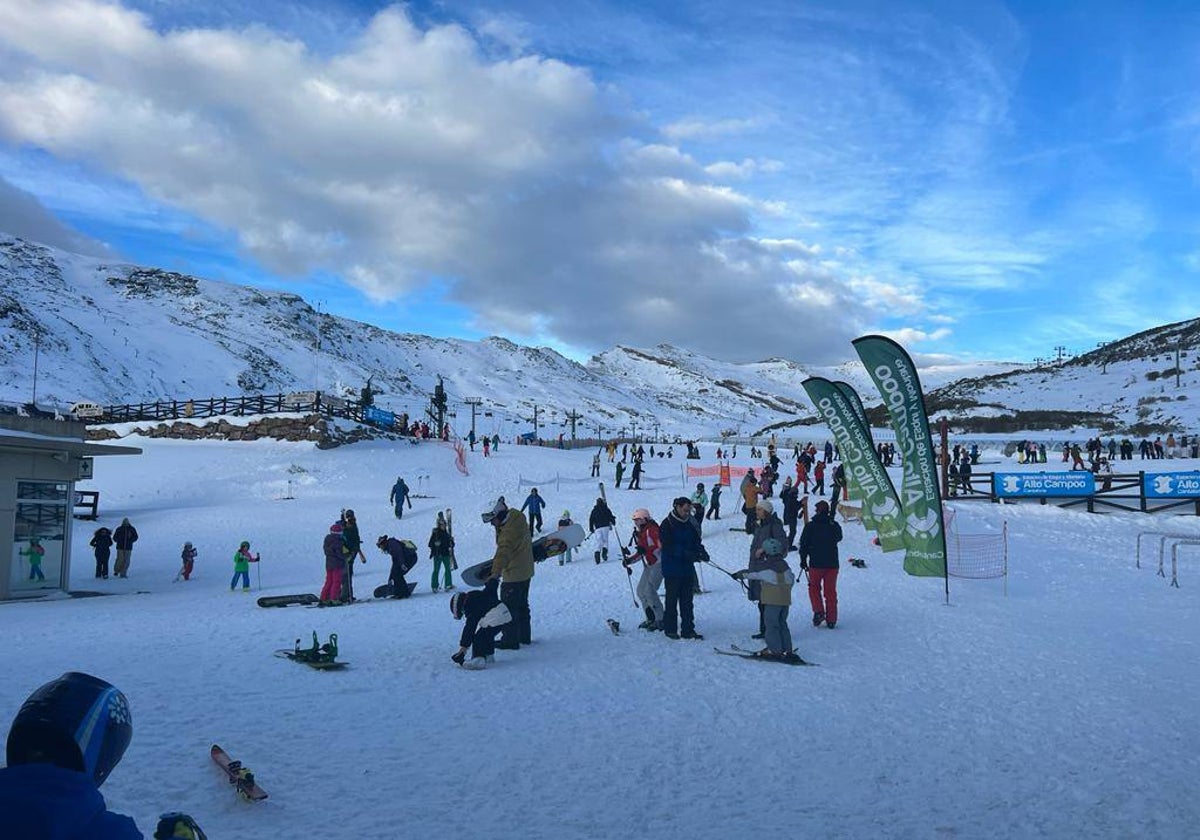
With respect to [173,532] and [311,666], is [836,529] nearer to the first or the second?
[311,666]

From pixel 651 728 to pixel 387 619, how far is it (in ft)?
21.9

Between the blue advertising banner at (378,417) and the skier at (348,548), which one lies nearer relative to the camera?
the skier at (348,548)

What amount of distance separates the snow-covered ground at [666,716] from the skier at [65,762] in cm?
257

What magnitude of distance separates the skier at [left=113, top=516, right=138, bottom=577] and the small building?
6.45 feet

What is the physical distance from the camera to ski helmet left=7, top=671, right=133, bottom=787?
213cm

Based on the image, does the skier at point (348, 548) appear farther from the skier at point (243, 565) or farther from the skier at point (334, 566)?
the skier at point (243, 565)

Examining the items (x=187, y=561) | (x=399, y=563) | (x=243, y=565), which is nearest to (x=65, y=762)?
(x=399, y=563)

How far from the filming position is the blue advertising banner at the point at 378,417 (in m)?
46.0

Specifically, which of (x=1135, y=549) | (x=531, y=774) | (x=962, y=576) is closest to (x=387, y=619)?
(x=531, y=774)

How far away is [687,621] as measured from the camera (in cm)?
1014

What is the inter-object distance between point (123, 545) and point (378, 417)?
27878 mm

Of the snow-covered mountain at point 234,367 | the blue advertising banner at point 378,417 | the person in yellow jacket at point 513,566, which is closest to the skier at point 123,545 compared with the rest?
the person in yellow jacket at point 513,566

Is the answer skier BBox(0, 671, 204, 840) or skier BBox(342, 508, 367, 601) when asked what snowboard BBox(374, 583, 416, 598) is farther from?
skier BBox(0, 671, 204, 840)

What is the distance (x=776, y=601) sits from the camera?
29.6 feet
